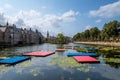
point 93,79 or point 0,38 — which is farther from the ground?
point 0,38

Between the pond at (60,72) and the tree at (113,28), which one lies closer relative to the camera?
the pond at (60,72)

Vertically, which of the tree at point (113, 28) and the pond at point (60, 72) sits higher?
the tree at point (113, 28)

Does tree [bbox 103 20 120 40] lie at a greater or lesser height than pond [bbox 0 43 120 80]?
greater

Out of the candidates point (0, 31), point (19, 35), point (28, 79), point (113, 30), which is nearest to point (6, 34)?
point (0, 31)

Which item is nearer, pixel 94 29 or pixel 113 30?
pixel 113 30

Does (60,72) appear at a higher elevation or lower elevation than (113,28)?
lower

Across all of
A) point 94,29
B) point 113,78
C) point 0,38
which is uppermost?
point 94,29

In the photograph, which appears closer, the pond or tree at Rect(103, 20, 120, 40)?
the pond

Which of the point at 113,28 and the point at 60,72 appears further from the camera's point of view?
the point at 113,28

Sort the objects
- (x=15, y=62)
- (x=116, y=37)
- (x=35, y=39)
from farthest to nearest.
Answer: (x=35, y=39), (x=116, y=37), (x=15, y=62)

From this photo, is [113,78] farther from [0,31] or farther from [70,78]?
[0,31]

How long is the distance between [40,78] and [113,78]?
24.1ft

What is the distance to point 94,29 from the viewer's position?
13050cm

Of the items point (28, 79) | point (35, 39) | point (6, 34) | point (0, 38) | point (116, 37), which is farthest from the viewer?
A: point (35, 39)
